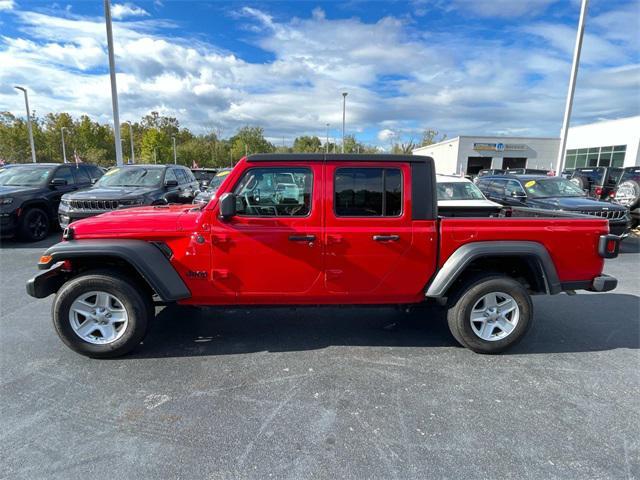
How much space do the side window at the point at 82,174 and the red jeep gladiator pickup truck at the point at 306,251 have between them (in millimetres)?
8011

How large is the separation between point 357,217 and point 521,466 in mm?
2098

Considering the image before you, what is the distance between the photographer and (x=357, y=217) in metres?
3.27

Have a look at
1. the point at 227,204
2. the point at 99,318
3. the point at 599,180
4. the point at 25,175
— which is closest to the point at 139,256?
the point at 99,318

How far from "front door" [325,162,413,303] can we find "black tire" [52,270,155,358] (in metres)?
1.71

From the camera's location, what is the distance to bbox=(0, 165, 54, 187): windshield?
28.6 ft

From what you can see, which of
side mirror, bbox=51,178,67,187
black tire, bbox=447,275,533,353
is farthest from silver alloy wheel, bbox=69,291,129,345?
side mirror, bbox=51,178,67,187

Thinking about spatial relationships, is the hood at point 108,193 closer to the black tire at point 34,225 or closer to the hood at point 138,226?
the black tire at point 34,225

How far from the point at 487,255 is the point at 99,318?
356 cm

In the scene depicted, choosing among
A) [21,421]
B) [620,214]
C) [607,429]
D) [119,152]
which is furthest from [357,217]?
[119,152]

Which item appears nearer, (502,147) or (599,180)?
(599,180)

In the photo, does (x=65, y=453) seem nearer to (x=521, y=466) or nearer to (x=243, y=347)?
(x=243, y=347)

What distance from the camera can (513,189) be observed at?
950 cm

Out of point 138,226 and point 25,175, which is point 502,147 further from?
point 138,226

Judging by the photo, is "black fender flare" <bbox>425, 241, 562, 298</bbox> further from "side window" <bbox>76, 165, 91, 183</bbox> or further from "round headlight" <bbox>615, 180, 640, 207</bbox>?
"side window" <bbox>76, 165, 91, 183</bbox>
